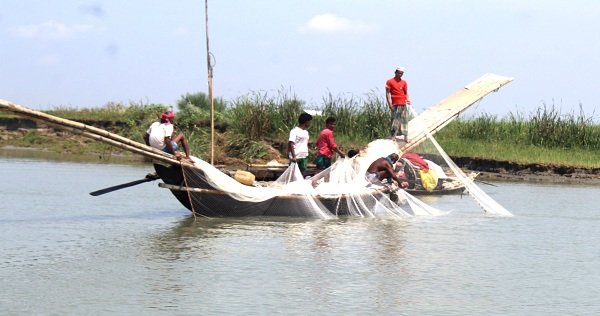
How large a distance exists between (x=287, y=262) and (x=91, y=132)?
2892 mm

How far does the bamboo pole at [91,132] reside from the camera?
11.0m

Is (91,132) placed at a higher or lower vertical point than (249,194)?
higher

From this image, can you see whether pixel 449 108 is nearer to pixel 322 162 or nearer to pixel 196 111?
pixel 322 162

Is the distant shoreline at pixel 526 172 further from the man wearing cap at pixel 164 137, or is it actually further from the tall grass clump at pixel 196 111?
the man wearing cap at pixel 164 137

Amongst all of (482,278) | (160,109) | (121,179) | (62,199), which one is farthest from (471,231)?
(160,109)

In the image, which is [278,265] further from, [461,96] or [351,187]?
[461,96]

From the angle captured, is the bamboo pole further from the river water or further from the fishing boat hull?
the river water

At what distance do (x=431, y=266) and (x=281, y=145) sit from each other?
15.1 metres

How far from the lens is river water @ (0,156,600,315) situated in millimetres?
8977

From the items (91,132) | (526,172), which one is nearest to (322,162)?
(91,132)

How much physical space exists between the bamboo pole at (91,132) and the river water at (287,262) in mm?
1029

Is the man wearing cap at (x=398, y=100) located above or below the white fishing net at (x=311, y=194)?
above

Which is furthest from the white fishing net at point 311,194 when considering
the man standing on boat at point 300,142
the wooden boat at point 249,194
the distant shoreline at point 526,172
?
the distant shoreline at point 526,172

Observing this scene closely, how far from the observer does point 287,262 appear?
1103 centimetres
